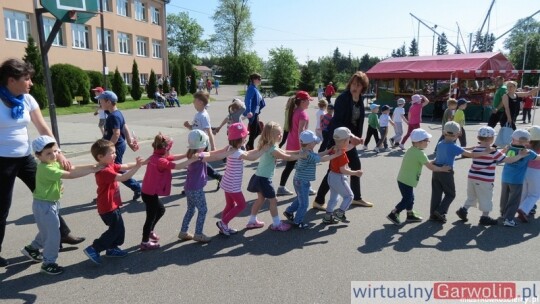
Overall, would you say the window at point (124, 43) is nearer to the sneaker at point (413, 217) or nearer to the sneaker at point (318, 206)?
the sneaker at point (318, 206)

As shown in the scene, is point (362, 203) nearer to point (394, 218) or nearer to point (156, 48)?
point (394, 218)

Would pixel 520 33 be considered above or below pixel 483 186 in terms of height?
above

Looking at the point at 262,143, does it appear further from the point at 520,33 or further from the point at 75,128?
the point at 520,33

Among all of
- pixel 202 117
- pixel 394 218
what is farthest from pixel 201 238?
pixel 202 117

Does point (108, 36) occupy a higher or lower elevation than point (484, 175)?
higher

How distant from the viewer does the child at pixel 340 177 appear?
496 centimetres

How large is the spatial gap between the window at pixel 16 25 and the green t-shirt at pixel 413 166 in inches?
1047

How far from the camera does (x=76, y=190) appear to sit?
22.9ft

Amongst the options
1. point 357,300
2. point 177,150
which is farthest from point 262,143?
point 177,150

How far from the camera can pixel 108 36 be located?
34.9m

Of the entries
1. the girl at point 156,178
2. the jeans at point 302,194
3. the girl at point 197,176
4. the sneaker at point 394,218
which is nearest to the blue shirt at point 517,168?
the sneaker at point 394,218

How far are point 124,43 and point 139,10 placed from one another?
407 centimetres

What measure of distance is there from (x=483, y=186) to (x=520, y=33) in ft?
334

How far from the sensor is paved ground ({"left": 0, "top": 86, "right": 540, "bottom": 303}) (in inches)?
140
